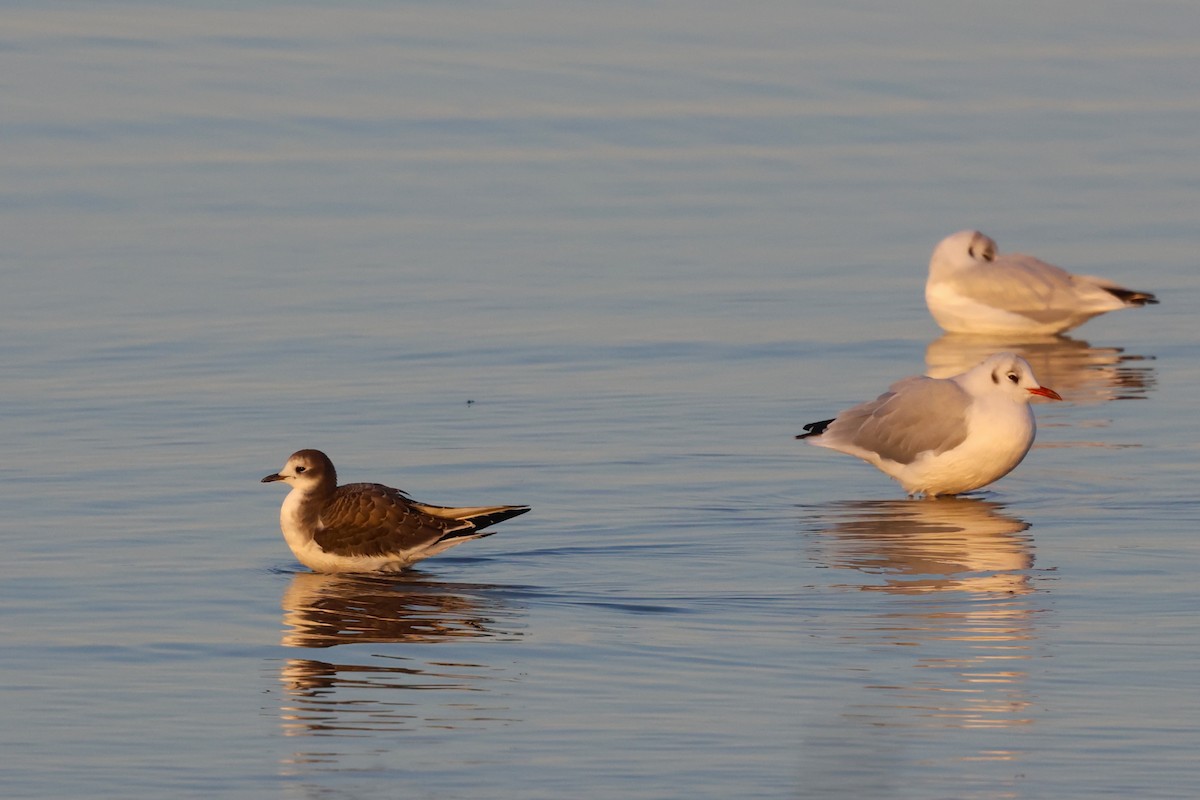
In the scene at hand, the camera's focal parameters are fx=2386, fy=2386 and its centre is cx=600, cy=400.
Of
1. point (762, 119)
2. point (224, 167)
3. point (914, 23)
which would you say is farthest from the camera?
point (914, 23)

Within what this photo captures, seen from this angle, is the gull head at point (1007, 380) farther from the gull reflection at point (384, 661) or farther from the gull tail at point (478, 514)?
the gull reflection at point (384, 661)

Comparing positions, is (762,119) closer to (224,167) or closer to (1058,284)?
(224,167)

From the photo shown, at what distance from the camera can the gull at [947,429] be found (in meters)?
13.1

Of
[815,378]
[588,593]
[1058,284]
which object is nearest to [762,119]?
[1058,284]

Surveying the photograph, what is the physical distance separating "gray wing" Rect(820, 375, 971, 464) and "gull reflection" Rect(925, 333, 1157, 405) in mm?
→ 2363

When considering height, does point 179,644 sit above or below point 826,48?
below

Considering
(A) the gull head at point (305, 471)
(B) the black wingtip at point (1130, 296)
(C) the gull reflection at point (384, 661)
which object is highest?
(B) the black wingtip at point (1130, 296)

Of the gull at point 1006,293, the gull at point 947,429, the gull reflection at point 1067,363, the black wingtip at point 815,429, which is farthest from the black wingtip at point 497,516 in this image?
the gull at point 1006,293

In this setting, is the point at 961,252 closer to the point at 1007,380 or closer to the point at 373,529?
the point at 1007,380

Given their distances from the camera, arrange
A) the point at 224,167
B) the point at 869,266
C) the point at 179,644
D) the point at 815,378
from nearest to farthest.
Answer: the point at 179,644
the point at 815,378
the point at 869,266
the point at 224,167

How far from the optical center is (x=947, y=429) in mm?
13242

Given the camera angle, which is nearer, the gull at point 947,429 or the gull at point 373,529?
the gull at point 373,529

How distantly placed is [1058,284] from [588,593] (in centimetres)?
888

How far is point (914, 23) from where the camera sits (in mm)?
32906
